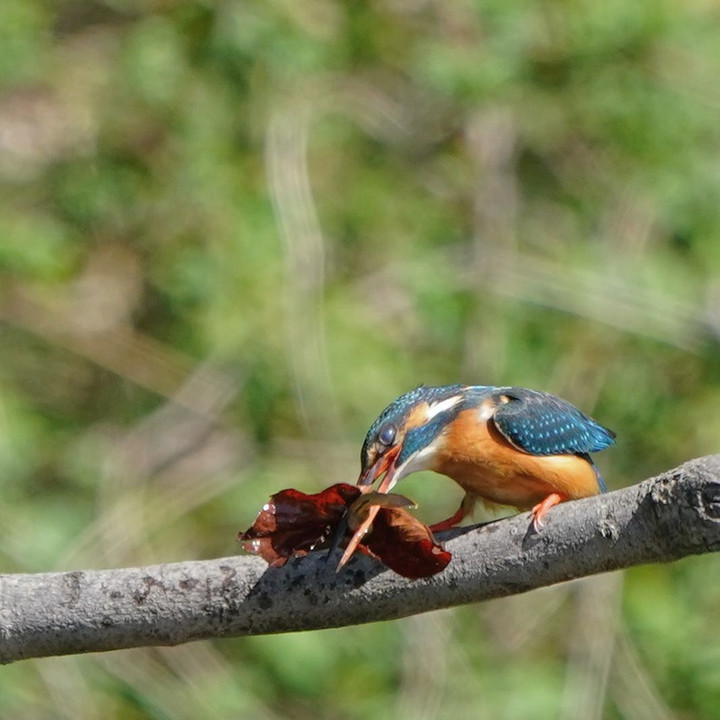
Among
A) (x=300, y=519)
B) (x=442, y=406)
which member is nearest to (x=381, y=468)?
(x=442, y=406)

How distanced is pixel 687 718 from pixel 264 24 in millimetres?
3394

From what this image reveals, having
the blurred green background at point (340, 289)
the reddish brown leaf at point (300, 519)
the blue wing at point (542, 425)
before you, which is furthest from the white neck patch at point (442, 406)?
the blurred green background at point (340, 289)

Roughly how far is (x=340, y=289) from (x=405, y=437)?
2799 mm

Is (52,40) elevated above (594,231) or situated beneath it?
elevated above

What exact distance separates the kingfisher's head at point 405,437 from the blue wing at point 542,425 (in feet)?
0.48

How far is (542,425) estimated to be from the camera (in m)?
3.58

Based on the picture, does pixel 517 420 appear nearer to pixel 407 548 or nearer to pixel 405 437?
pixel 405 437

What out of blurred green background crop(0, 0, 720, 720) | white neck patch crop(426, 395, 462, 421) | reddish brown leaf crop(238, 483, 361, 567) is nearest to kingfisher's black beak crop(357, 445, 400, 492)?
white neck patch crop(426, 395, 462, 421)

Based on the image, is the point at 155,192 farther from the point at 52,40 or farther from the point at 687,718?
the point at 687,718

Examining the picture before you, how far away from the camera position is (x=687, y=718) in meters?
5.69

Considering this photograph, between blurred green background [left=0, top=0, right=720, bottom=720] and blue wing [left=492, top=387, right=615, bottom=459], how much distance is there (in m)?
1.82

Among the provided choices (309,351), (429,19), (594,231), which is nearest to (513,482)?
(309,351)

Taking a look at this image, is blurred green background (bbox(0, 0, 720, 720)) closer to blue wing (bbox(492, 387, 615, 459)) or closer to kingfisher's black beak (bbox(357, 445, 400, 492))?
blue wing (bbox(492, 387, 615, 459))

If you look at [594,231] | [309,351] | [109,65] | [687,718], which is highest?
[109,65]
